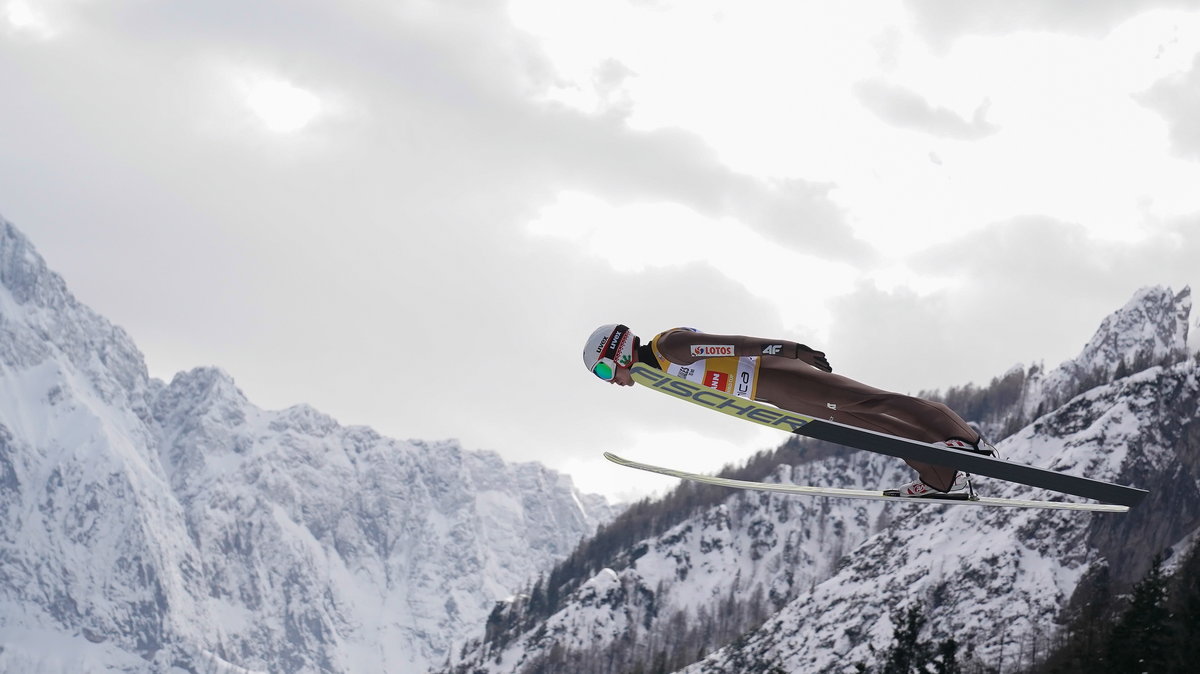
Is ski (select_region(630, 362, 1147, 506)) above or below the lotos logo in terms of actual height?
below

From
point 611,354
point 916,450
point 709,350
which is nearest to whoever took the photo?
point 916,450

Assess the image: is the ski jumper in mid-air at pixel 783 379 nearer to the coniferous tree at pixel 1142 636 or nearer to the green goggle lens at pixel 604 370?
the green goggle lens at pixel 604 370

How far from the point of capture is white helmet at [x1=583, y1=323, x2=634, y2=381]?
12.9m

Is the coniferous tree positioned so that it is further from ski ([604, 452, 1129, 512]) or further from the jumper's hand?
the jumper's hand

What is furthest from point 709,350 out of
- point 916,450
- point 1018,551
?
point 1018,551

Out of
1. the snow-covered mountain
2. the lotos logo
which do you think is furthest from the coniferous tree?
the snow-covered mountain

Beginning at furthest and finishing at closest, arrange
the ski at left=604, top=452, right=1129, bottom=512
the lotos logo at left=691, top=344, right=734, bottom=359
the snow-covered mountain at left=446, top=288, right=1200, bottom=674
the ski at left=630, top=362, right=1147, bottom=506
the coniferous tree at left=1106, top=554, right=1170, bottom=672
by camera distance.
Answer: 1. the snow-covered mountain at left=446, top=288, right=1200, bottom=674
2. the coniferous tree at left=1106, top=554, right=1170, bottom=672
3. the ski at left=604, top=452, right=1129, bottom=512
4. the lotos logo at left=691, top=344, right=734, bottom=359
5. the ski at left=630, top=362, right=1147, bottom=506

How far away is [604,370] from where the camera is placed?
12930mm

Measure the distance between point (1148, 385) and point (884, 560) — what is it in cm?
4096

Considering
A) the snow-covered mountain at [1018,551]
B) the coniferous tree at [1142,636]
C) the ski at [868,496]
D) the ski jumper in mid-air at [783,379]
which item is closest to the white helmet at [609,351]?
the ski jumper in mid-air at [783,379]

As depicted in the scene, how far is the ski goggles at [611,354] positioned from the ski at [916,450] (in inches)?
32.7

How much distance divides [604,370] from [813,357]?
203cm

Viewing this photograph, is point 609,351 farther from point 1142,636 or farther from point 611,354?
point 1142,636

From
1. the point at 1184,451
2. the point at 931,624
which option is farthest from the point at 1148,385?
the point at 931,624
